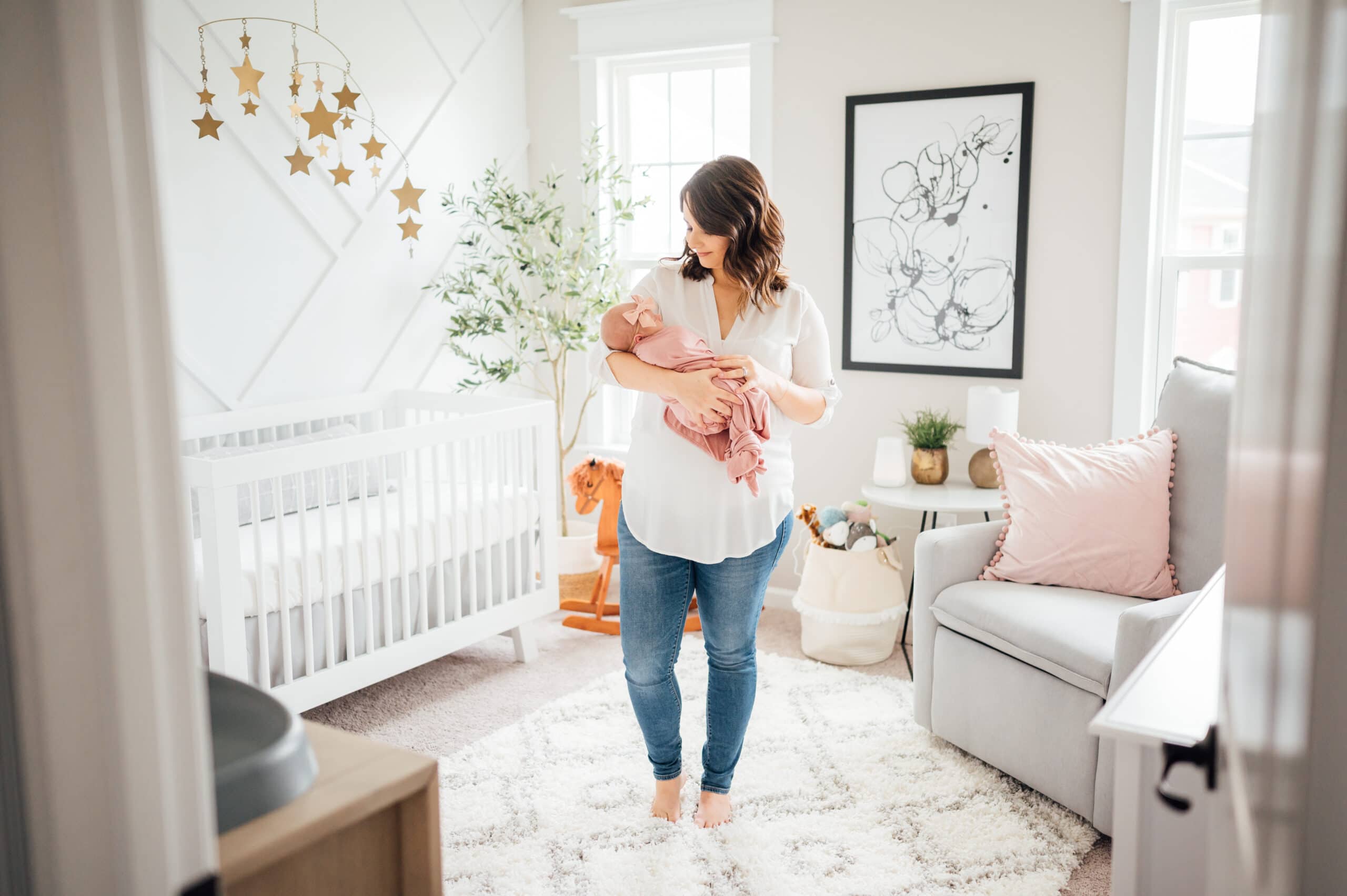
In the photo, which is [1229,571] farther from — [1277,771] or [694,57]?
[694,57]

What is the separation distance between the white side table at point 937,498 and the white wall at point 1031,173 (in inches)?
8.6

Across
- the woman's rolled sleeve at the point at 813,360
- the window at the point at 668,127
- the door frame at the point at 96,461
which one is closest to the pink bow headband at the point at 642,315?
the woman's rolled sleeve at the point at 813,360

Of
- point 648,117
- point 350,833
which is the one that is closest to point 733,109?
point 648,117

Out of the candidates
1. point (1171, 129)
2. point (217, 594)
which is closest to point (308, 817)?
point (217, 594)

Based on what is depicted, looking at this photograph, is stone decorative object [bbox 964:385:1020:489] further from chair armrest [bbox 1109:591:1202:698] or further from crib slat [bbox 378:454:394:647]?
crib slat [bbox 378:454:394:647]

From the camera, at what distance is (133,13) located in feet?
1.56

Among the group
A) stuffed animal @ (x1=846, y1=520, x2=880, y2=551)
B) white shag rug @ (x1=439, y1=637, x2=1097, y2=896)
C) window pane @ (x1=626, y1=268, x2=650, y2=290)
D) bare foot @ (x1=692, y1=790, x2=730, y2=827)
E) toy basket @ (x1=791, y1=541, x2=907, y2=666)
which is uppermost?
window pane @ (x1=626, y1=268, x2=650, y2=290)

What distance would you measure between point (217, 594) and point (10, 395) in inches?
68.8

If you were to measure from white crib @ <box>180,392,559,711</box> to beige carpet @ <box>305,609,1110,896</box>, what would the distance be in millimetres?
132

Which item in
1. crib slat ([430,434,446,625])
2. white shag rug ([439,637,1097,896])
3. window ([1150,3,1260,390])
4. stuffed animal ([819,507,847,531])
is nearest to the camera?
white shag rug ([439,637,1097,896])

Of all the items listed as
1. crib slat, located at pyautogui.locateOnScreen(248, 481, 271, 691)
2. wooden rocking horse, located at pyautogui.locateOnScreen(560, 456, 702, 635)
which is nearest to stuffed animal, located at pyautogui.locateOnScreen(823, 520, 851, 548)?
wooden rocking horse, located at pyautogui.locateOnScreen(560, 456, 702, 635)

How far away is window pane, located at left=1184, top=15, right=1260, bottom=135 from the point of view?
2766mm

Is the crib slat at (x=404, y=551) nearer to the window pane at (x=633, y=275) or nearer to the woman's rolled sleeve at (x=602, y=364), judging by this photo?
the woman's rolled sleeve at (x=602, y=364)

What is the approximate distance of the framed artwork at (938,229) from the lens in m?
3.06
